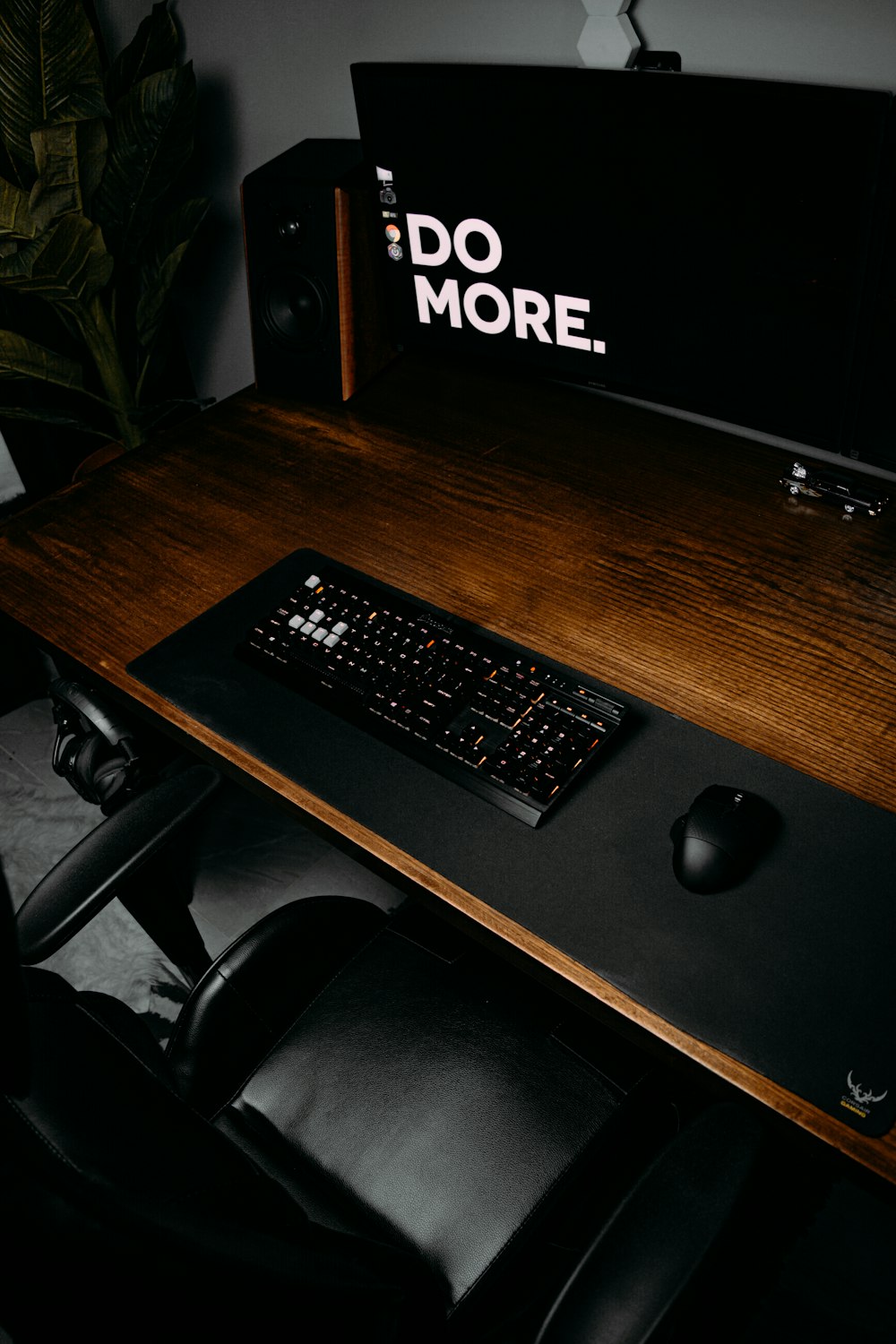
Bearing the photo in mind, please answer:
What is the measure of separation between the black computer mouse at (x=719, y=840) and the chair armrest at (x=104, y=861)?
0.49 metres

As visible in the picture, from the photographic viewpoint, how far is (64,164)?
1.48 m

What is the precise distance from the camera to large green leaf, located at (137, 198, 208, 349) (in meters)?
1.67

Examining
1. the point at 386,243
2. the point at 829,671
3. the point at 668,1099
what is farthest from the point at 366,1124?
the point at 386,243

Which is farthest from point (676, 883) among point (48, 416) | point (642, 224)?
point (48, 416)

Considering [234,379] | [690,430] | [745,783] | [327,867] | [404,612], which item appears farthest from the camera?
[234,379]

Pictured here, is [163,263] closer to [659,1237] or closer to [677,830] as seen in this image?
[677,830]

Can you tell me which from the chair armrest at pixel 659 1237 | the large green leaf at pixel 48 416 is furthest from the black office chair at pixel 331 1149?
the large green leaf at pixel 48 416

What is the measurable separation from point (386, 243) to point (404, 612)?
0.57m

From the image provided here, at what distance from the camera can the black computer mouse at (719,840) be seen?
0.82 meters

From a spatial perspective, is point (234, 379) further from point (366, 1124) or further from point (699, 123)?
point (366, 1124)

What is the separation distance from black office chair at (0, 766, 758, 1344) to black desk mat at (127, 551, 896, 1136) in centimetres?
9

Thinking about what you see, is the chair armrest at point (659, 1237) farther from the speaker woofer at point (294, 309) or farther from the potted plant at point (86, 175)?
the potted plant at point (86, 175)

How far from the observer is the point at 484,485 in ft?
4.25

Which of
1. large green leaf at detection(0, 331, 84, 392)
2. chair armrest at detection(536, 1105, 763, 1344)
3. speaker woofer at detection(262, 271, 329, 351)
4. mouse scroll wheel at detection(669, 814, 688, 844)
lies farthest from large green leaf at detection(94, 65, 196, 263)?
chair armrest at detection(536, 1105, 763, 1344)
